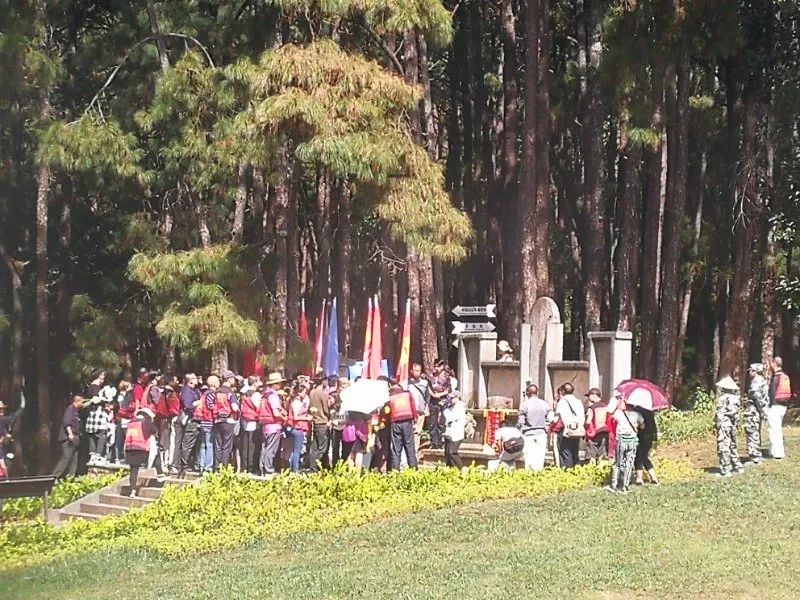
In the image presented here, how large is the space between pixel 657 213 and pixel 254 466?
11.9 meters

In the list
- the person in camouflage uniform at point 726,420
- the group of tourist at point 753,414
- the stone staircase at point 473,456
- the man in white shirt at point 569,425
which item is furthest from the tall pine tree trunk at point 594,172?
the person in camouflage uniform at point 726,420

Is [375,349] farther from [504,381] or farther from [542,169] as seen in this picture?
Answer: [504,381]

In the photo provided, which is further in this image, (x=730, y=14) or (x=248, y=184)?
(x=248, y=184)

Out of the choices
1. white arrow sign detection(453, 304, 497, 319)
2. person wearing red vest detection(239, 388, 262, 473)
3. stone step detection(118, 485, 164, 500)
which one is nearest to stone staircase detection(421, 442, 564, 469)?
person wearing red vest detection(239, 388, 262, 473)

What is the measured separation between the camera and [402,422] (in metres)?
19.1

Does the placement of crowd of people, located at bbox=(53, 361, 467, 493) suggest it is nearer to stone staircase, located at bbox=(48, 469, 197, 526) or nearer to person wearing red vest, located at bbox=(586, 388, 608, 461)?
stone staircase, located at bbox=(48, 469, 197, 526)

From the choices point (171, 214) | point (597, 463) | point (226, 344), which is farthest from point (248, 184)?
point (597, 463)

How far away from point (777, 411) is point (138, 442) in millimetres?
8816

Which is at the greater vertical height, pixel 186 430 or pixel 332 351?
pixel 332 351

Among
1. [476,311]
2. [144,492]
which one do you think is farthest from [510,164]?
[144,492]

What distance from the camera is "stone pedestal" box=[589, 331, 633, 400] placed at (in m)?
20.2

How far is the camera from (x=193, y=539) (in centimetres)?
1466

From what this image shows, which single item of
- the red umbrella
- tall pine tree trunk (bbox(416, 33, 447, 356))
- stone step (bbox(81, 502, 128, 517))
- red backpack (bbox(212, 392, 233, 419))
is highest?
tall pine tree trunk (bbox(416, 33, 447, 356))

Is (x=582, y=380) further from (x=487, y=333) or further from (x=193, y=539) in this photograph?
(x=193, y=539)
